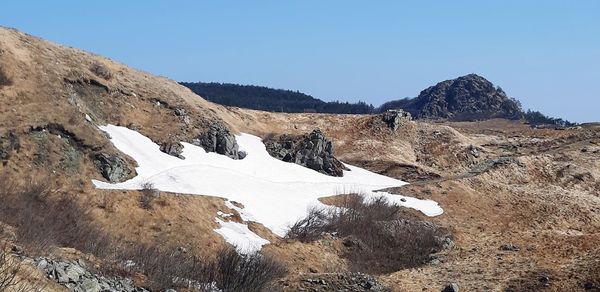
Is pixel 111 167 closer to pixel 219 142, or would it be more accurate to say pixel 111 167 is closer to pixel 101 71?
pixel 219 142

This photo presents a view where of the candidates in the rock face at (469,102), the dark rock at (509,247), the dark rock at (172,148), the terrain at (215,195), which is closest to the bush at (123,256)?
the terrain at (215,195)

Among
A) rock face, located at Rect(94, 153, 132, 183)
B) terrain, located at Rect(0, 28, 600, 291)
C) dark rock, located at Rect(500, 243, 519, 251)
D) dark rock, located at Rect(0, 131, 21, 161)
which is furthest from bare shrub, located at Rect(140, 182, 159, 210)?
dark rock, located at Rect(500, 243, 519, 251)

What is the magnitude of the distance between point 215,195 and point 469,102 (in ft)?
527

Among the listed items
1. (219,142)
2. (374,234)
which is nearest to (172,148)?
(219,142)

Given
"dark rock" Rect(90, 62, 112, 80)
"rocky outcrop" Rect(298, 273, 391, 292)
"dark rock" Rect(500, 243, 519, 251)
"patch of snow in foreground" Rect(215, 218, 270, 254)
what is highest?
"dark rock" Rect(90, 62, 112, 80)

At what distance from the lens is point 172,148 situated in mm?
37938

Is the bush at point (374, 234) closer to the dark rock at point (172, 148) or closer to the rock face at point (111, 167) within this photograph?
the rock face at point (111, 167)

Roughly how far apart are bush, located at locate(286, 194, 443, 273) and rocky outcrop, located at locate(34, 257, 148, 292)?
15.7 meters

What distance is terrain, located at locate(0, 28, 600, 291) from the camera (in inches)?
984

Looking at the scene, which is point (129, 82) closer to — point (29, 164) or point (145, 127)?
point (145, 127)

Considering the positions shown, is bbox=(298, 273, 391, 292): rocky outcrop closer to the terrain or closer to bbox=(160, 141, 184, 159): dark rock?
the terrain

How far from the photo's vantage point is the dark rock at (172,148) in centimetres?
3762

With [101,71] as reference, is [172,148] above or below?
below

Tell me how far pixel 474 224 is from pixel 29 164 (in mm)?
25104
